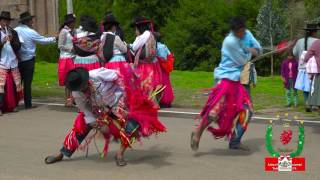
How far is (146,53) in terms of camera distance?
11055mm

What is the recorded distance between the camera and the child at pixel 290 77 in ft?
37.7

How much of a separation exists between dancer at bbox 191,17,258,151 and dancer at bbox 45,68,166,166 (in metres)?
0.78

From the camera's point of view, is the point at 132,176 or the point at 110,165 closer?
the point at 132,176

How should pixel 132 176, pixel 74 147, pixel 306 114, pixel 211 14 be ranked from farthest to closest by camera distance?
1. pixel 211 14
2. pixel 306 114
3. pixel 74 147
4. pixel 132 176

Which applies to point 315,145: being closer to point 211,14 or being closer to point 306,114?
point 306,114

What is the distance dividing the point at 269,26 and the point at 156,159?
2368 cm

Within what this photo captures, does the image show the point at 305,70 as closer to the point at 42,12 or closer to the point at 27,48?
the point at 27,48

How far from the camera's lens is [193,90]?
1397cm

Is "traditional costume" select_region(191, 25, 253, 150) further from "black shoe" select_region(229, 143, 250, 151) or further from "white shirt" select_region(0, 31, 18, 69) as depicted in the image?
"white shirt" select_region(0, 31, 18, 69)

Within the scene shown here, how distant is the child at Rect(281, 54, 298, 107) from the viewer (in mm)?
11492

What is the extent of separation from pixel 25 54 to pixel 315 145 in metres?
5.92

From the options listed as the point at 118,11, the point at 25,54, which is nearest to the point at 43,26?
the point at 118,11

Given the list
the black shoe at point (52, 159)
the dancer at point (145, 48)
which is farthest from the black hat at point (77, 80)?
the dancer at point (145, 48)

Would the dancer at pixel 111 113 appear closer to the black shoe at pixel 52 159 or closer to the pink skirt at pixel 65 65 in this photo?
the black shoe at pixel 52 159
